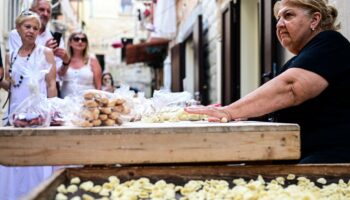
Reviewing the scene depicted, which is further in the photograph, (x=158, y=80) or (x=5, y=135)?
(x=158, y=80)

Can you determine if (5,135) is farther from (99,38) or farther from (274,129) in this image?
(99,38)

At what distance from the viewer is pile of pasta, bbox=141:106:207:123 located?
8.98 ft

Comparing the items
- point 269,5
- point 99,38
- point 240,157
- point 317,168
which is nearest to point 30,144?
point 240,157

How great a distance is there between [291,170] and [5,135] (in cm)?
110

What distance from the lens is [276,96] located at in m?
2.22

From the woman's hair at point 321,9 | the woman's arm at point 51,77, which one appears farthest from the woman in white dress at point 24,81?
the woman's hair at point 321,9

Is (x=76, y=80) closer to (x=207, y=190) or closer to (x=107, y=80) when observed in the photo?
(x=207, y=190)

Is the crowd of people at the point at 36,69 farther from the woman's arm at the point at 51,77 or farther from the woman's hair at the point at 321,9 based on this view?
the woman's hair at the point at 321,9

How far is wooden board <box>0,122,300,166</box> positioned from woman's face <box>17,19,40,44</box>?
2.02m

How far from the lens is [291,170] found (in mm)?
1936

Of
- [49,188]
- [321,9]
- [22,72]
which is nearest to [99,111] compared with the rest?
[49,188]

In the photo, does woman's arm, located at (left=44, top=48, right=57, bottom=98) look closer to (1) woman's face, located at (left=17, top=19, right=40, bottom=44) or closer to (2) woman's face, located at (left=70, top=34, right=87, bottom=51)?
(1) woman's face, located at (left=17, top=19, right=40, bottom=44)

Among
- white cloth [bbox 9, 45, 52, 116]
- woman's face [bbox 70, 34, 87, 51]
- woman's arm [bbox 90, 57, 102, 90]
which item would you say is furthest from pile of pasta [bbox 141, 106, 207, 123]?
woman's face [bbox 70, 34, 87, 51]

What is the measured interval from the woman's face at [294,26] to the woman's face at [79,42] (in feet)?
8.92
